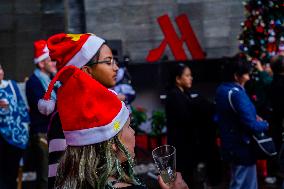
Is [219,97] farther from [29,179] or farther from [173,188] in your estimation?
[29,179]

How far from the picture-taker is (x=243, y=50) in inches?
317

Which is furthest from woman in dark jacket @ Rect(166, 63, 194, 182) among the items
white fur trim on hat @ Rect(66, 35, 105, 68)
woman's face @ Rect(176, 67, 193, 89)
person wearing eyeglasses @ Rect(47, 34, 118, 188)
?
white fur trim on hat @ Rect(66, 35, 105, 68)

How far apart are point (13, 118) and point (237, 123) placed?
252 centimetres

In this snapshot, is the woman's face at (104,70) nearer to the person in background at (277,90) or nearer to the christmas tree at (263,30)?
the person in background at (277,90)

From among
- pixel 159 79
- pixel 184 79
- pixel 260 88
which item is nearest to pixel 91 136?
pixel 184 79

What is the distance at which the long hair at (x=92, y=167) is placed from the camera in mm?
1989

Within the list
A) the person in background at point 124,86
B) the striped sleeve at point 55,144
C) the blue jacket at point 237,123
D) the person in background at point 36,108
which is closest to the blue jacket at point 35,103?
the person in background at point 36,108

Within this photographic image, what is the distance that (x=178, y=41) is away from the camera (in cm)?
1026

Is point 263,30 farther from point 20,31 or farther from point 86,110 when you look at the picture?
point 86,110

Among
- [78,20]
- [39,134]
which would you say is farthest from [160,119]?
[39,134]

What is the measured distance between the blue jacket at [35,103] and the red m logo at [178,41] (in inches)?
199

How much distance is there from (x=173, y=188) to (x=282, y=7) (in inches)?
229

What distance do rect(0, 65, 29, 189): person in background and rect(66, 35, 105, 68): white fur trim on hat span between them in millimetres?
2549

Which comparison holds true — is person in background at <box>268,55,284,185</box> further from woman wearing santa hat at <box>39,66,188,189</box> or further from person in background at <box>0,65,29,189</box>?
woman wearing santa hat at <box>39,66,188,189</box>
